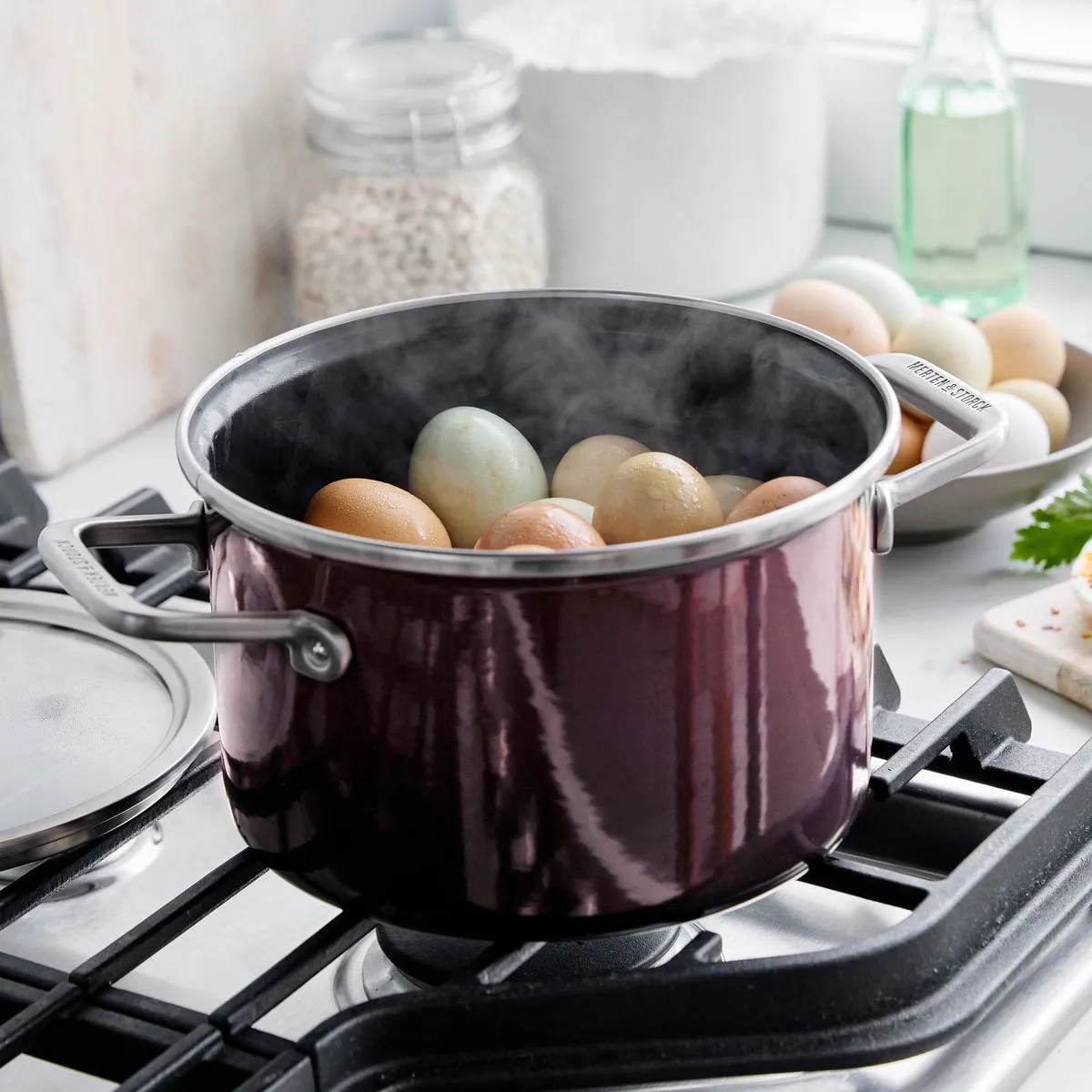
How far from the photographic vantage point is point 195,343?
119cm

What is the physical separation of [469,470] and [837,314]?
372 millimetres

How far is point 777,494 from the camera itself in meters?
0.58

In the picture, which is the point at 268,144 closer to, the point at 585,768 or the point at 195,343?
the point at 195,343

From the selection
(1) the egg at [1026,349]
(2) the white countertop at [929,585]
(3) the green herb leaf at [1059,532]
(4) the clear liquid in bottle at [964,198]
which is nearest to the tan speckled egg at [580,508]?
(2) the white countertop at [929,585]

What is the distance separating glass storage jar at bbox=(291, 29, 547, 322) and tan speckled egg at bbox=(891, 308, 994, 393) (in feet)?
1.02

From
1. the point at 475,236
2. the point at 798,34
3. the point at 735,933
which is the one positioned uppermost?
the point at 798,34

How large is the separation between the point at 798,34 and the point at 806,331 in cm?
71

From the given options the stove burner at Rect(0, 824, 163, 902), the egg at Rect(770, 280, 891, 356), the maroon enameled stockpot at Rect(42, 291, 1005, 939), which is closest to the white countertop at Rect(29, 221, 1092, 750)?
the egg at Rect(770, 280, 891, 356)

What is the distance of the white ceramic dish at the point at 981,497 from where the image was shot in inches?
34.2

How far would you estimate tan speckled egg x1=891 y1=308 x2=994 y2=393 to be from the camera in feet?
3.15

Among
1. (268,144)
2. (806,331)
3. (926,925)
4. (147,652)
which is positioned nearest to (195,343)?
(268,144)

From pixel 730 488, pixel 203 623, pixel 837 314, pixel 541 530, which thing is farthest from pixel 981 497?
pixel 203 623

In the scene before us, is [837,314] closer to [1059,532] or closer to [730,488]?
[1059,532]

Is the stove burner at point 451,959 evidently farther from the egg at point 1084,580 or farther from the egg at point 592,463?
the egg at point 1084,580
